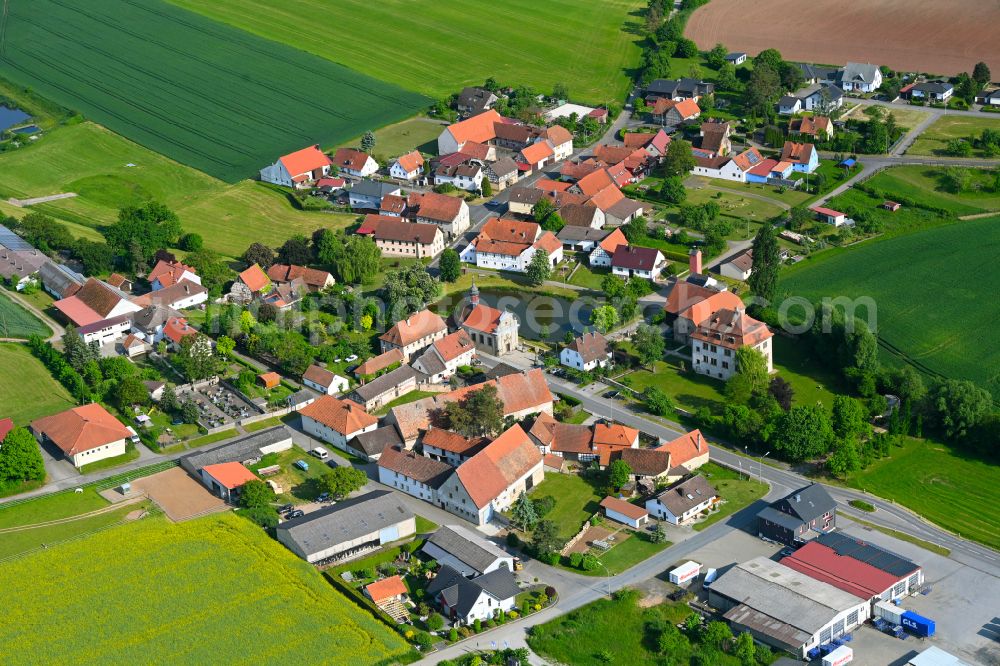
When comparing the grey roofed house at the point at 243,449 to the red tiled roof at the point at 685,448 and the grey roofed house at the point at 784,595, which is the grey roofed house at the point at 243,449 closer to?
the red tiled roof at the point at 685,448

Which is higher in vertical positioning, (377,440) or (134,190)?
(134,190)

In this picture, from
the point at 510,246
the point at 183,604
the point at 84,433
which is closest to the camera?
the point at 183,604

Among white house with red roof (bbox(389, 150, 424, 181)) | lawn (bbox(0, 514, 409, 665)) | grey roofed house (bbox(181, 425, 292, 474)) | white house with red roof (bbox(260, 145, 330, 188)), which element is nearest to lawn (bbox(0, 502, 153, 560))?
lawn (bbox(0, 514, 409, 665))

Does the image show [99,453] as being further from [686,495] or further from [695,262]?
[695,262]

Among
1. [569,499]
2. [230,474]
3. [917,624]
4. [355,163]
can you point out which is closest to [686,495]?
[569,499]

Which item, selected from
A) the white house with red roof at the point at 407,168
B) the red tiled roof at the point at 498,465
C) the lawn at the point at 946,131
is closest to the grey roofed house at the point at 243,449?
the red tiled roof at the point at 498,465

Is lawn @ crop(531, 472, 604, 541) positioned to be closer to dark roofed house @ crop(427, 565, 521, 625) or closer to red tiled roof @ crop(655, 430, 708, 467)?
red tiled roof @ crop(655, 430, 708, 467)

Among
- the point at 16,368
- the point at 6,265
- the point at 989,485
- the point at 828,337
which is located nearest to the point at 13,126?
the point at 6,265
